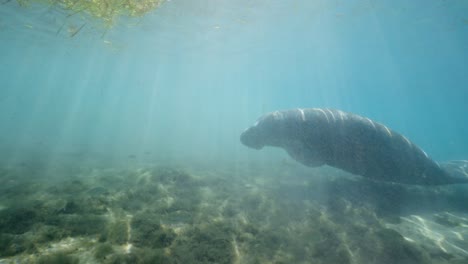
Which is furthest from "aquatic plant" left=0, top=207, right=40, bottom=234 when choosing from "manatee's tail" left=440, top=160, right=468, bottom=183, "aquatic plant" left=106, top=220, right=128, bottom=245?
"manatee's tail" left=440, top=160, right=468, bottom=183

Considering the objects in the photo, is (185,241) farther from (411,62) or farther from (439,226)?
(411,62)

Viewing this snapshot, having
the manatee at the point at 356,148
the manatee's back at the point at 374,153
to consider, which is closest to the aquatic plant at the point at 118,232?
the manatee at the point at 356,148

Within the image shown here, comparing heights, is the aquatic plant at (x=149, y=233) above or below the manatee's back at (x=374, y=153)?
below

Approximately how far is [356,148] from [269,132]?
3.15 m

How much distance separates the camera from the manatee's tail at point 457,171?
10.4 meters

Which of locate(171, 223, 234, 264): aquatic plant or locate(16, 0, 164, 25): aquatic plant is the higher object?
locate(16, 0, 164, 25): aquatic plant

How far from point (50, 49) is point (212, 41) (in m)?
27.7

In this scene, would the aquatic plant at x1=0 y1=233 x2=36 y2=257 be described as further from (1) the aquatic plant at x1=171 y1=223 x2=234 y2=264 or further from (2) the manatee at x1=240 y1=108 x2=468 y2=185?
(2) the manatee at x1=240 y1=108 x2=468 y2=185

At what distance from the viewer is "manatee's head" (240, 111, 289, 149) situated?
10.5 m

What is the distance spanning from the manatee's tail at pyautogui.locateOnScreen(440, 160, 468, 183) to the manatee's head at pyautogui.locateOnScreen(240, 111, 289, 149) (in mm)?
6251

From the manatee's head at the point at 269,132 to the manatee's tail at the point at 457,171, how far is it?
20.5ft

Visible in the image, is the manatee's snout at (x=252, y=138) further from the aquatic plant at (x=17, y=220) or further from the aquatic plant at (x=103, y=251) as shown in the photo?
the aquatic plant at (x=17, y=220)

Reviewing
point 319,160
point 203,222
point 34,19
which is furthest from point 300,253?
point 34,19

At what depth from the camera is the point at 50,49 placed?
4641 cm
